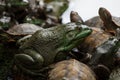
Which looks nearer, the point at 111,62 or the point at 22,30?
the point at 111,62

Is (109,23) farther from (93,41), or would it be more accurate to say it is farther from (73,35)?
(73,35)

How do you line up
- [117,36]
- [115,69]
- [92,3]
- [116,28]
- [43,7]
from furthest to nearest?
[92,3], [43,7], [116,28], [117,36], [115,69]

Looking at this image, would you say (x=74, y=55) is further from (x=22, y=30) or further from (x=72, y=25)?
(x=22, y=30)

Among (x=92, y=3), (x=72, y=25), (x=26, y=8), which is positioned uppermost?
(x=72, y=25)

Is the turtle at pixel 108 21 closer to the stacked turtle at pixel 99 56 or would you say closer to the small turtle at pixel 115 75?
the stacked turtle at pixel 99 56

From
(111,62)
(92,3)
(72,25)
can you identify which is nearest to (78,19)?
(72,25)

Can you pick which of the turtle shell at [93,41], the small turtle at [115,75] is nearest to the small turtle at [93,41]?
the turtle shell at [93,41]

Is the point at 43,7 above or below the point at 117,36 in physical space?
below

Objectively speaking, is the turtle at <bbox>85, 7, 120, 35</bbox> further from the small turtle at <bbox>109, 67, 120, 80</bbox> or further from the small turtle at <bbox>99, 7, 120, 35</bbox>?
the small turtle at <bbox>109, 67, 120, 80</bbox>
